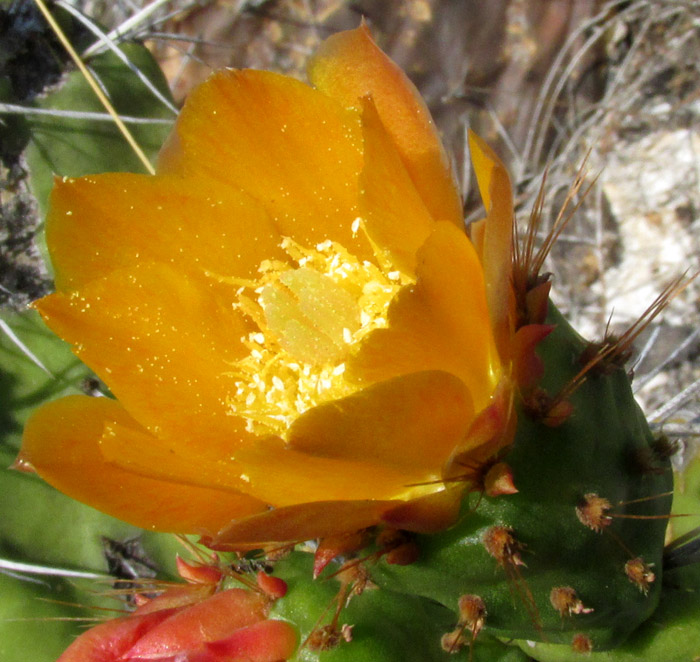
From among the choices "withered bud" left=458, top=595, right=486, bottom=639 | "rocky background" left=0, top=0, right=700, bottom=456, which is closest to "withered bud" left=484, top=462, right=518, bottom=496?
"withered bud" left=458, top=595, right=486, bottom=639

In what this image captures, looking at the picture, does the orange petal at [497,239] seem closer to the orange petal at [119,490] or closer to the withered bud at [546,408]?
the withered bud at [546,408]

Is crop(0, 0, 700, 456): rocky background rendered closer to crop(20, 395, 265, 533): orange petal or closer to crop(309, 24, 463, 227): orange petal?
crop(309, 24, 463, 227): orange petal

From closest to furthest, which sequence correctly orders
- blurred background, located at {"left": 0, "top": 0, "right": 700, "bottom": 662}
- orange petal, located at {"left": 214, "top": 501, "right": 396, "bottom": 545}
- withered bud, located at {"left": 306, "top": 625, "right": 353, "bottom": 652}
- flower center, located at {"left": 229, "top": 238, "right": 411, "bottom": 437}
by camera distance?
orange petal, located at {"left": 214, "top": 501, "right": 396, "bottom": 545}
withered bud, located at {"left": 306, "top": 625, "right": 353, "bottom": 652}
flower center, located at {"left": 229, "top": 238, "right": 411, "bottom": 437}
blurred background, located at {"left": 0, "top": 0, "right": 700, "bottom": 662}

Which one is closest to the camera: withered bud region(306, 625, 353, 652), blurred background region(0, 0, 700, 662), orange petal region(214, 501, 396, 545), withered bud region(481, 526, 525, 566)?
orange petal region(214, 501, 396, 545)

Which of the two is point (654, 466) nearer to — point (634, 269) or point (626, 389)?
point (626, 389)

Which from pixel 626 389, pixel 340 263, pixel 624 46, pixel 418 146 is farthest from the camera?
pixel 624 46

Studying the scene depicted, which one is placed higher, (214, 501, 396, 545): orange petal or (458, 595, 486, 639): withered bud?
(214, 501, 396, 545): orange petal

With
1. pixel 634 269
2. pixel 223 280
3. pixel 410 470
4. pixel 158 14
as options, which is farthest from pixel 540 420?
pixel 158 14
